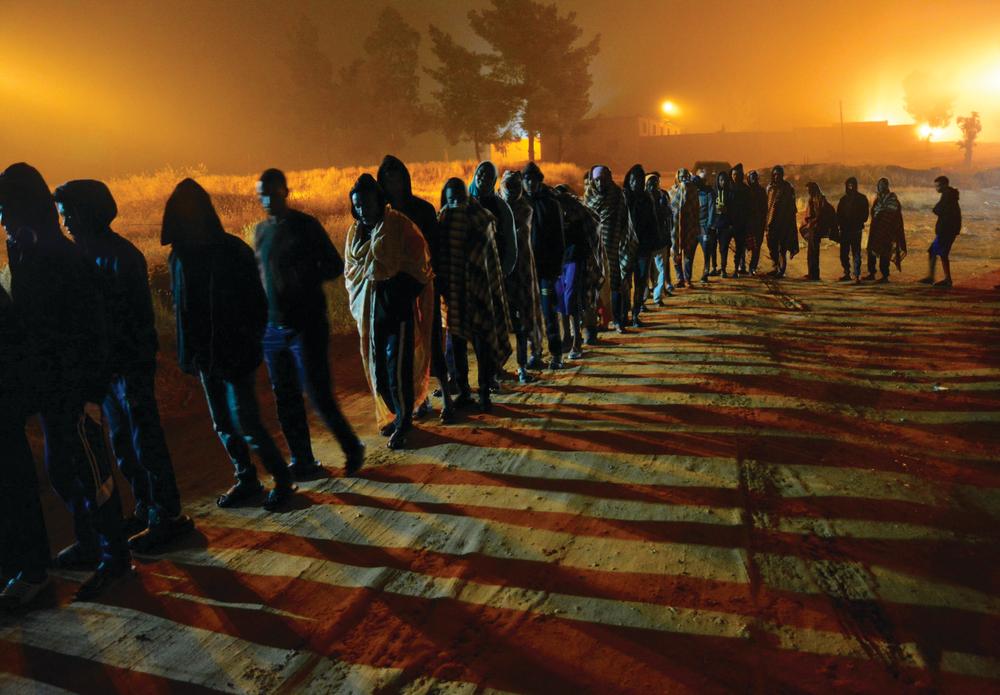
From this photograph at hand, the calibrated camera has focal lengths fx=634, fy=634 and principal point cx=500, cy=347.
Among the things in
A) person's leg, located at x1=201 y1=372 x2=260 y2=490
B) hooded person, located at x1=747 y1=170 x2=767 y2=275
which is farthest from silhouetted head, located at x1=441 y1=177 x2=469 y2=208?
hooded person, located at x1=747 y1=170 x2=767 y2=275

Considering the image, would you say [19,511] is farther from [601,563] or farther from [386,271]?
[601,563]

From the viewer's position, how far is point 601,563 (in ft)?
11.3

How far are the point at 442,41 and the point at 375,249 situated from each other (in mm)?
35694

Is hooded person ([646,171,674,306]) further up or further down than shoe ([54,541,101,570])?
further up

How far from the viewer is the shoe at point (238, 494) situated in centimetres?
446

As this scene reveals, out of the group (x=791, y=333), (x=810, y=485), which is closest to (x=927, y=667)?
(x=810, y=485)

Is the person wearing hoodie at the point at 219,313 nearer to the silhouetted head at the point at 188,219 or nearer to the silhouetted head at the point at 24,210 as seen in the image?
the silhouetted head at the point at 188,219

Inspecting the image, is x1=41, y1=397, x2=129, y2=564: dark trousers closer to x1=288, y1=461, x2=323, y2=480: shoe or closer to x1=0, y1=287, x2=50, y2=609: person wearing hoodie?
x1=0, y1=287, x2=50, y2=609: person wearing hoodie

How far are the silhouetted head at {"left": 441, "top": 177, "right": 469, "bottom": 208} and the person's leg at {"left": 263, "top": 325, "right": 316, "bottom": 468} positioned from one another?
1.89 meters

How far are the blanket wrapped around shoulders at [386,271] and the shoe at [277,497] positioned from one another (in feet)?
3.88

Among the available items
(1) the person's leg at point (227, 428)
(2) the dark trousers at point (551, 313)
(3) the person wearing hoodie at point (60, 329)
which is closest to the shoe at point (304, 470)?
(1) the person's leg at point (227, 428)

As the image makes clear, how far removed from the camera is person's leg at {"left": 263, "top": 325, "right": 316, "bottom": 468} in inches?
178

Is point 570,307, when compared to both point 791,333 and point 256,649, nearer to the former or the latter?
point 791,333

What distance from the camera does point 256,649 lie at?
9.52 feet
